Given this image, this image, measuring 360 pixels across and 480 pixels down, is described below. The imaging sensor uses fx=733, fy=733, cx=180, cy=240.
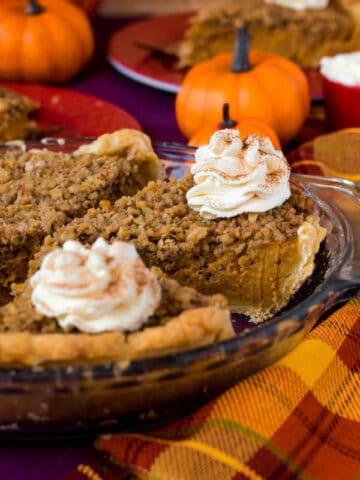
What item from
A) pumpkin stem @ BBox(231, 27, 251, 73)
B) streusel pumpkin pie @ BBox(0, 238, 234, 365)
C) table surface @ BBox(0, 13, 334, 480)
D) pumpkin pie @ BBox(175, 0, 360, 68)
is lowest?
table surface @ BBox(0, 13, 334, 480)

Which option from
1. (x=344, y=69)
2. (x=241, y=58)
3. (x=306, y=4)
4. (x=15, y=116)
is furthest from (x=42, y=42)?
(x=344, y=69)

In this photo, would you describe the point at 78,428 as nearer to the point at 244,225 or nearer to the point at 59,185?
the point at 244,225

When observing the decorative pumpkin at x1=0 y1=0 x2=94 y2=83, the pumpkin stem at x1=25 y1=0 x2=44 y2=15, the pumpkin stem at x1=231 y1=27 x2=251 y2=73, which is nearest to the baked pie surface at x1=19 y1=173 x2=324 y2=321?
the pumpkin stem at x1=231 y1=27 x2=251 y2=73

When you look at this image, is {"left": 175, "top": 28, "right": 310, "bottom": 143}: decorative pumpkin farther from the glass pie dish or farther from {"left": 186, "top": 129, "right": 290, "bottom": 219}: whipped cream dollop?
the glass pie dish

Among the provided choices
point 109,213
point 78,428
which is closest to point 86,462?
point 78,428

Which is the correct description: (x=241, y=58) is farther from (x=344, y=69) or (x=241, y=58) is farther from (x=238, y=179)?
(x=238, y=179)
